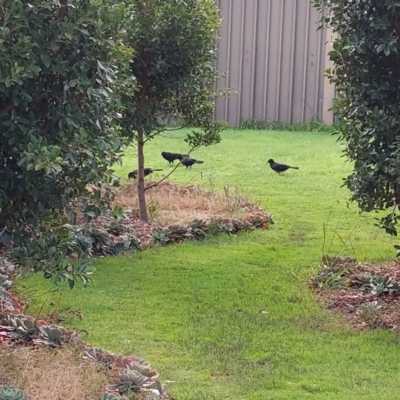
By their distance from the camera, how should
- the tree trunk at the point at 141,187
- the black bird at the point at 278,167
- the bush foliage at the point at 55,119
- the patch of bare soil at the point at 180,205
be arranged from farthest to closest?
1. the black bird at the point at 278,167
2. the patch of bare soil at the point at 180,205
3. the tree trunk at the point at 141,187
4. the bush foliage at the point at 55,119

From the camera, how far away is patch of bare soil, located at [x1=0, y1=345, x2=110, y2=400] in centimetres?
417

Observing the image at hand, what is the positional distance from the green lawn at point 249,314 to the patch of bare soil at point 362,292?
143 millimetres

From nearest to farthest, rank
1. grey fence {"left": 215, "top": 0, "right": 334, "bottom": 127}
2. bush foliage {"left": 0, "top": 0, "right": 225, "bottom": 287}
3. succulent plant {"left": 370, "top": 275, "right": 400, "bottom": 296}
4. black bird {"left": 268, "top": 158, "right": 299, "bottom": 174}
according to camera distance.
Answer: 1. bush foliage {"left": 0, "top": 0, "right": 225, "bottom": 287}
2. succulent plant {"left": 370, "top": 275, "right": 400, "bottom": 296}
3. black bird {"left": 268, "top": 158, "right": 299, "bottom": 174}
4. grey fence {"left": 215, "top": 0, "right": 334, "bottom": 127}

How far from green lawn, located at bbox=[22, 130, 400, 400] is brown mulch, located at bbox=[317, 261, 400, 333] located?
Result: 0.13 m

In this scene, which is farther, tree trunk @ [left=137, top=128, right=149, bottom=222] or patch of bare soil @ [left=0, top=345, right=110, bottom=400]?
tree trunk @ [left=137, top=128, right=149, bottom=222]

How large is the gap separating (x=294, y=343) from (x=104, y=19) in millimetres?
2739

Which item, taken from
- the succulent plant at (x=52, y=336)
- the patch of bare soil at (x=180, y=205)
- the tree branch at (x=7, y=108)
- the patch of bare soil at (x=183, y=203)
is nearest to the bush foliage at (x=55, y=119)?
the tree branch at (x=7, y=108)

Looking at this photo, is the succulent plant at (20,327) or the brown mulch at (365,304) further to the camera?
the brown mulch at (365,304)

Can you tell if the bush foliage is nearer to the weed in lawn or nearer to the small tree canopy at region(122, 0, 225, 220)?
the weed in lawn

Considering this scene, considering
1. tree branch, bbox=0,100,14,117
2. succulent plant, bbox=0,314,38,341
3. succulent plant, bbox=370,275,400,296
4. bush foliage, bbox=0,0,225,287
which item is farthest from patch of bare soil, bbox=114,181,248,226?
tree branch, bbox=0,100,14,117

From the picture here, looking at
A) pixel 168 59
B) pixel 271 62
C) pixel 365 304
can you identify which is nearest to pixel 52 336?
pixel 365 304

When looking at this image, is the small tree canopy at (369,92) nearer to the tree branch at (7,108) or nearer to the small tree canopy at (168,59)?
the small tree canopy at (168,59)

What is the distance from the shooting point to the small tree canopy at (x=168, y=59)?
28.0 feet

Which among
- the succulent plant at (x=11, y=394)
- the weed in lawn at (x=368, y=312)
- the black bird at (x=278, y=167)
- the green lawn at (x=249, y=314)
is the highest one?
the succulent plant at (x=11, y=394)
